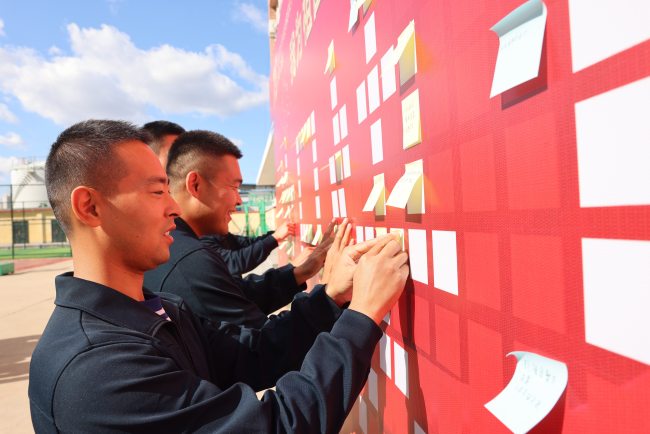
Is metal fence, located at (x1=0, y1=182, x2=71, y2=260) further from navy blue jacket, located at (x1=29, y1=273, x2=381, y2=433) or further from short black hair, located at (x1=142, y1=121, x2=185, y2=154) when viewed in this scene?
navy blue jacket, located at (x1=29, y1=273, x2=381, y2=433)

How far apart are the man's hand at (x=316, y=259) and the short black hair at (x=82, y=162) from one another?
2.94 feet

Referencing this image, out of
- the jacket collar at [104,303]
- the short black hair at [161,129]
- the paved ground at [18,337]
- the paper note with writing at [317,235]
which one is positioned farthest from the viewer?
the paved ground at [18,337]

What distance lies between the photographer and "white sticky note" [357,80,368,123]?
4.24 ft

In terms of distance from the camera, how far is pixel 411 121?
94cm

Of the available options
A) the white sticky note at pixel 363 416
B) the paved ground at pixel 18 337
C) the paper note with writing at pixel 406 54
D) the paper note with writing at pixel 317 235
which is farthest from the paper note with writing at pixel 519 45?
the paved ground at pixel 18 337

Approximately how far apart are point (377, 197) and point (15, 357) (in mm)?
4509

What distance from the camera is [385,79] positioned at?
43.0 inches

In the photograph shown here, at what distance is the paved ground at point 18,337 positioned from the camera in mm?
2893

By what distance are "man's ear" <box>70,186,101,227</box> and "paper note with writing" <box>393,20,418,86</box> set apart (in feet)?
2.38

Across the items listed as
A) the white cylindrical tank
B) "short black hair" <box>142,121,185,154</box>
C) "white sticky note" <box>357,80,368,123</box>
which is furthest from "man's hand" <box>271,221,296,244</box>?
the white cylindrical tank

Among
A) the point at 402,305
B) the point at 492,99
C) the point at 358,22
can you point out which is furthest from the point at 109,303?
the point at 358,22

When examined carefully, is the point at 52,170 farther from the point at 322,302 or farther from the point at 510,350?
the point at 510,350

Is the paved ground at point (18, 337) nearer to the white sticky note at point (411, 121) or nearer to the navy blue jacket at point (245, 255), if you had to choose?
the navy blue jacket at point (245, 255)

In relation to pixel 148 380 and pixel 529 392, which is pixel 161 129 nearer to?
pixel 148 380
